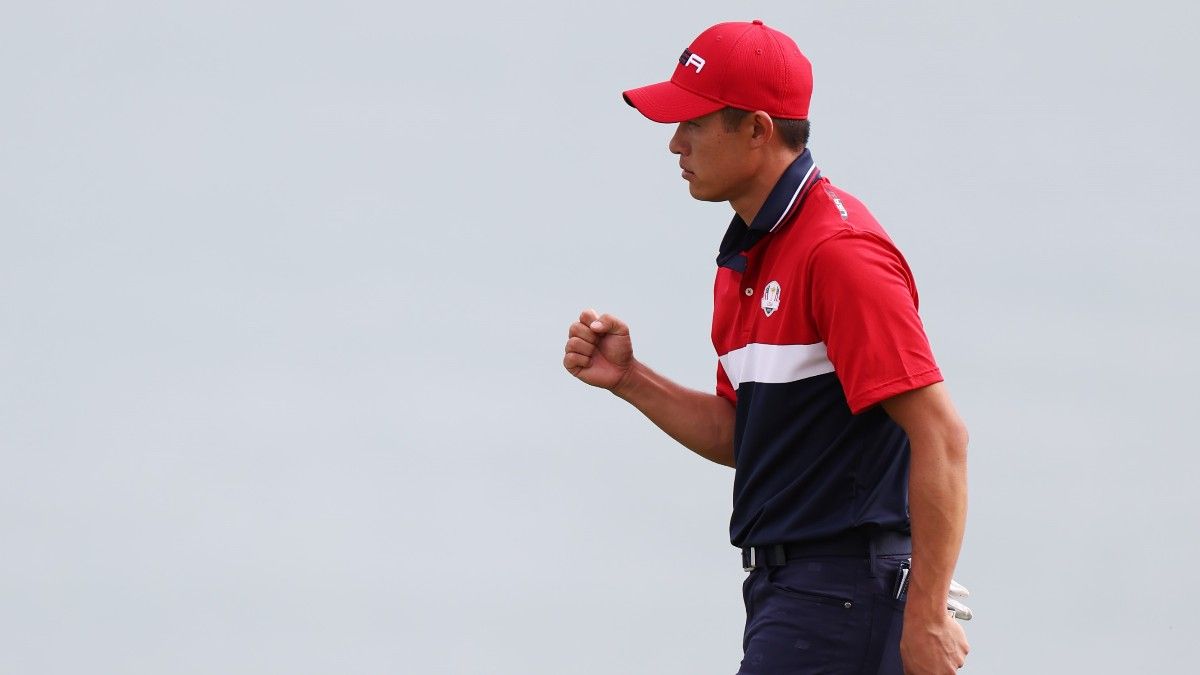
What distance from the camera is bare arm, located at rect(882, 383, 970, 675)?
6.90ft

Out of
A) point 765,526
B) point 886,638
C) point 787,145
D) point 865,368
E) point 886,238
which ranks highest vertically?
point 787,145

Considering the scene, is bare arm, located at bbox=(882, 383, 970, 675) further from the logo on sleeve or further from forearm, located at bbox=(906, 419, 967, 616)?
the logo on sleeve

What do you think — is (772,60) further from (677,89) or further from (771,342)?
(771,342)

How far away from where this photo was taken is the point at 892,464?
2.27 meters

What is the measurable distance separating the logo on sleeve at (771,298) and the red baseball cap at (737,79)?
0.25m

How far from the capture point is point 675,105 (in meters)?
2.35

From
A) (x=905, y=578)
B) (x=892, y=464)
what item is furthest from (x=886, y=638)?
(x=892, y=464)

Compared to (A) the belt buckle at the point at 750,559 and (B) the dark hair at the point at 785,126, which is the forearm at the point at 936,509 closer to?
(A) the belt buckle at the point at 750,559

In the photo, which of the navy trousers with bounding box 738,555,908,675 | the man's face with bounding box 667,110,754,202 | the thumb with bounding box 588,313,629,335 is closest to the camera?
the navy trousers with bounding box 738,555,908,675

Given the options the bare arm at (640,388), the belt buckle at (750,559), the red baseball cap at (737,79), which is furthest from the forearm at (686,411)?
the red baseball cap at (737,79)

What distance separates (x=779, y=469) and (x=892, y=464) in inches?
6.3

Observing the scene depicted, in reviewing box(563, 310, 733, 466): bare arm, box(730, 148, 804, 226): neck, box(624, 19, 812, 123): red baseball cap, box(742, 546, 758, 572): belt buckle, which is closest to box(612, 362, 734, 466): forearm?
box(563, 310, 733, 466): bare arm

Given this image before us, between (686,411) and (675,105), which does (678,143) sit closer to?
(675,105)

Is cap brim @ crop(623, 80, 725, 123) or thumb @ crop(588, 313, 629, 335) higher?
cap brim @ crop(623, 80, 725, 123)
